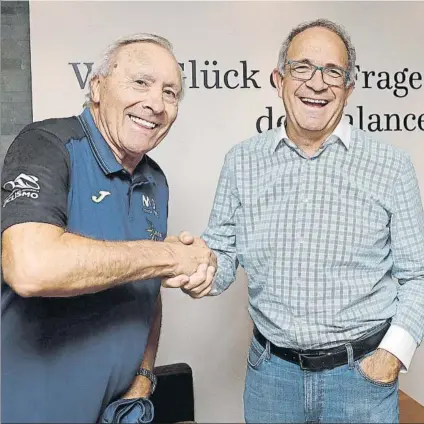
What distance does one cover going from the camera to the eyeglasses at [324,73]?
795mm

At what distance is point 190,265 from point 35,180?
228 millimetres

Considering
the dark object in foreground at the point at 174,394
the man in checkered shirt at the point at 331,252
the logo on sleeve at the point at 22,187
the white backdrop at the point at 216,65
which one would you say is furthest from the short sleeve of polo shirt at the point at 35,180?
the dark object in foreground at the point at 174,394

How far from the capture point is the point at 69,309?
63cm

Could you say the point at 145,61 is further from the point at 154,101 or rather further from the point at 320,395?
the point at 320,395

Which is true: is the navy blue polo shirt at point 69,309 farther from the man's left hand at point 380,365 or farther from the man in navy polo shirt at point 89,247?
the man's left hand at point 380,365

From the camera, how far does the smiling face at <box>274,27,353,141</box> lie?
0.79 meters

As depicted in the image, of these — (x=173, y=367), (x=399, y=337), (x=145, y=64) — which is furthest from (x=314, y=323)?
(x=173, y=367)

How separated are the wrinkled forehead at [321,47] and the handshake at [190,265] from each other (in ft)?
0.97

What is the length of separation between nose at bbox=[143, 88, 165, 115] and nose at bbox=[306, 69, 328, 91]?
0.75 ft

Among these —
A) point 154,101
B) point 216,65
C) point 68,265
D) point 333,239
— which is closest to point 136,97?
point 154,101

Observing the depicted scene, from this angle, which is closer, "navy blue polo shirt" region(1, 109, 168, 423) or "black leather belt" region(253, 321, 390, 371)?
"navy blue polo shirt" region(1, 109, 168, 423)

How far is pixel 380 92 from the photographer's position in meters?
1.20

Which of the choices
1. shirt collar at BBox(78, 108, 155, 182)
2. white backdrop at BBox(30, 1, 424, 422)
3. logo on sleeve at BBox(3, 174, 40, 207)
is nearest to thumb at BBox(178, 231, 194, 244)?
shirt collar at BBox(78, 108, 155, 182)

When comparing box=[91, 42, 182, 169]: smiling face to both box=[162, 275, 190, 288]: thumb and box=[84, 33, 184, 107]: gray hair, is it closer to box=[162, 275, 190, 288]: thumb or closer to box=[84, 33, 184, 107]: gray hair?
box=[84, 33, 184, 107]: gray hair
